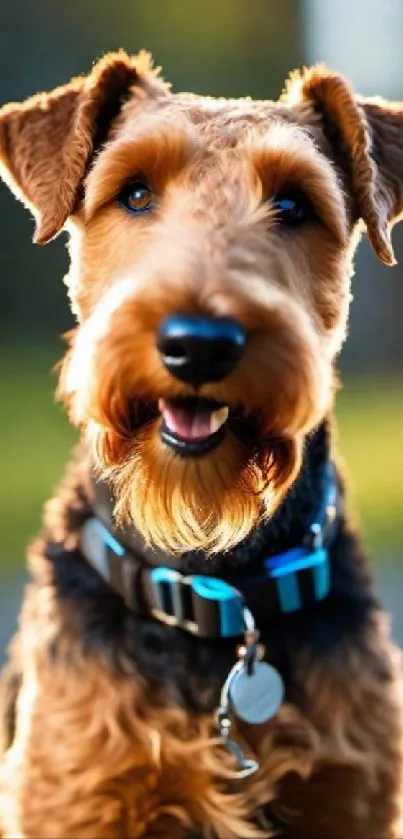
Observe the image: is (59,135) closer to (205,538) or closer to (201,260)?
(201,260)

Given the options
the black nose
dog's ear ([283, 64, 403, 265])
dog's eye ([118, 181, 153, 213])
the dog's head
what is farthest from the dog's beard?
dog's ear ([283, 64, 403, 265])

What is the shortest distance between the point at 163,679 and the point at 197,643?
94 mm

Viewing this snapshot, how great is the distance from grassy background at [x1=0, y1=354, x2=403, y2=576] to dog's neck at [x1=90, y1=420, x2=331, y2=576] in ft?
9.38

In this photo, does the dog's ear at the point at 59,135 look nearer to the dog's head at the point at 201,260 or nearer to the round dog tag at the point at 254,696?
the dog's head at the point at 201,260

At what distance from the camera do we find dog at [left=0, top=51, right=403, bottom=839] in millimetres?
1682

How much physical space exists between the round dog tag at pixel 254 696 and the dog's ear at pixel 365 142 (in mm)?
845

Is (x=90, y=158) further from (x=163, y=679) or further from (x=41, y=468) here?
(x=41, y=468)

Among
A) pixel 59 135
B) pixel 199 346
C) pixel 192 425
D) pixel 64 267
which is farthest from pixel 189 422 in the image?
pixel 64 267

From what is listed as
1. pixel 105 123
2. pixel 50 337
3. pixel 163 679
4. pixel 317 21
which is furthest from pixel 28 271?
pixel 163 679

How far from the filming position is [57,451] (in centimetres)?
608

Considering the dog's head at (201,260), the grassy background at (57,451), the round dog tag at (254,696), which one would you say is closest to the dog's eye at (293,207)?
the dog's head at (201,260)

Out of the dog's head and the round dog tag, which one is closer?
the dog's head

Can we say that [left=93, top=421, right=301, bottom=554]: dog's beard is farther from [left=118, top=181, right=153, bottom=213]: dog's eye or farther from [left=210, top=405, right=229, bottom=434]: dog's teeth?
[left=118, top=181, right=153, bottom=213]: dog's eye

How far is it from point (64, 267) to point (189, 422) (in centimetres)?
432
